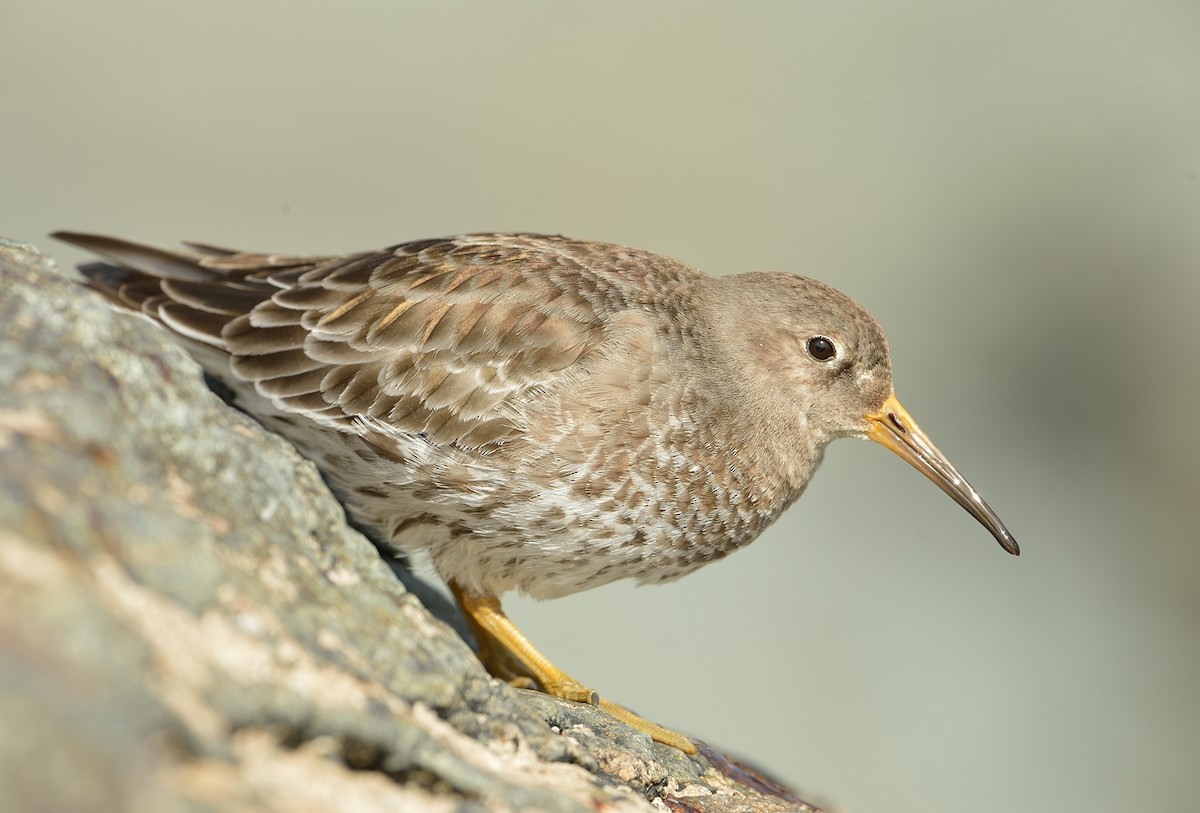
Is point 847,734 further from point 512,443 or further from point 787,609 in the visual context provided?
point 512,443

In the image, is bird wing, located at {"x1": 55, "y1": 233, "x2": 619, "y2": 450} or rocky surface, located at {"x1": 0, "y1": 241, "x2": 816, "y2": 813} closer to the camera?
rocky surface, located at {"x1": 0, "y1": 241, "x2": 816, "y2": 813}

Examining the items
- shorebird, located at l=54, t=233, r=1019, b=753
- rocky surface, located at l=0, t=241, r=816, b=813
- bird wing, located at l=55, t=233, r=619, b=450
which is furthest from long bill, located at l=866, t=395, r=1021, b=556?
rocky surface, located at l=0, t=241, r=816, b=813

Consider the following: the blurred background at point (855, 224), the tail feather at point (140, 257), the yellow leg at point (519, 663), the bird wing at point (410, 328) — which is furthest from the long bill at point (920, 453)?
the tail feather at point (140, 257)

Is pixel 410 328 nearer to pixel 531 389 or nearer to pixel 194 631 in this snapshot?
pixel 531 389

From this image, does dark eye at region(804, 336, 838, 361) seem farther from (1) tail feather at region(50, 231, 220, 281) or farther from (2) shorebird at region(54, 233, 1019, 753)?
(1) tail feather at region(50, 231, 220, 281)

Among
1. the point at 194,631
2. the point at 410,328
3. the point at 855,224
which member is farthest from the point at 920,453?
the point at 855,224
